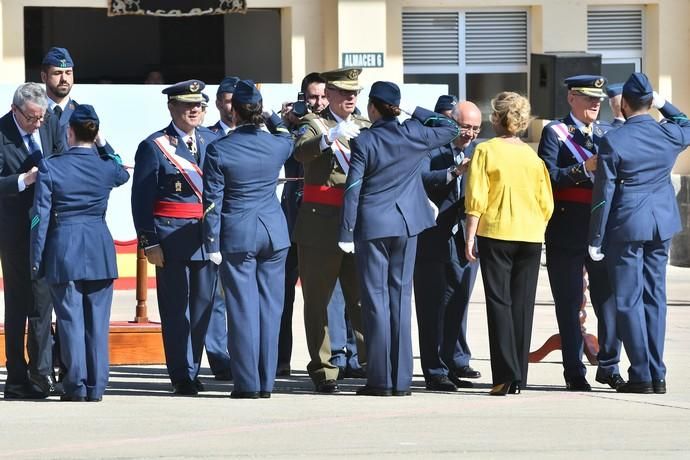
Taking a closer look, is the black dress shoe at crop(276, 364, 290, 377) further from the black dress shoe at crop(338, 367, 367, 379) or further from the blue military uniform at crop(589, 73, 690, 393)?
the blue military uniform at crop(589, 73, 690, 393)

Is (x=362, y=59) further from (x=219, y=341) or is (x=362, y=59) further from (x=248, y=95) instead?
(x=248, y=95)

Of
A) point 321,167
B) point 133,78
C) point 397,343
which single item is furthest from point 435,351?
point 133,78

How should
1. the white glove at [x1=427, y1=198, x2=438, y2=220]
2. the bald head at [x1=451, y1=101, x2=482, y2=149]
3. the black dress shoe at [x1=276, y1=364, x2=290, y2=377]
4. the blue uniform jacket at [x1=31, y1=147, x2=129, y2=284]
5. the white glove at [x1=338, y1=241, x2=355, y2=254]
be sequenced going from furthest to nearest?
the black dress shoe at [x1=276, y1=364, x2=290, y2=377] < the bald head at [x1=451, y1=101, x2=482, y2=149] < the white glove at [x1=427, y1=198, x2=438, y2=220] < the white glove at [x1=338, y1=241, x2=355, y2=254] < the blue uniform jacket at [x1=31, y1=147, x2=129, y2=284]

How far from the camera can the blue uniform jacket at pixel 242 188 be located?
973cm

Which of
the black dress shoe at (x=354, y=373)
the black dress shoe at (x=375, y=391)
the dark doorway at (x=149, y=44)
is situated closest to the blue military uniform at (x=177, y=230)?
the black dress shoe at (x=375, y=391)

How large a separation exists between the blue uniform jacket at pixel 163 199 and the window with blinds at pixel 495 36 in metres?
10.8

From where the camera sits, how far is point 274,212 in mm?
9922

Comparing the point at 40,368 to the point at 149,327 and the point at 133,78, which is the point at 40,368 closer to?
the point at 149,327

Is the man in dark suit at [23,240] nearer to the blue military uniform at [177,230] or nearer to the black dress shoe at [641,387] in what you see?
the blue military uniform at [177,230]

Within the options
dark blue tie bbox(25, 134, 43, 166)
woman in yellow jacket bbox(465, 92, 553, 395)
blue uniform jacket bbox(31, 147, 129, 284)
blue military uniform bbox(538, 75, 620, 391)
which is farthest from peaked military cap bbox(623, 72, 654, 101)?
dark blue tie bbox(25, 134, 43, 166)

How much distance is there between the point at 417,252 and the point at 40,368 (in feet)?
7.56

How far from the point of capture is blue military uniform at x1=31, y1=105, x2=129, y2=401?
970cm

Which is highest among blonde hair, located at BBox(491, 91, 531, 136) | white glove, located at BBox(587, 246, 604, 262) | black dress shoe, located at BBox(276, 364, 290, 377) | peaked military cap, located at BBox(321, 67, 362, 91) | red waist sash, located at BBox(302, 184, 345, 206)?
peaked military cap, located at BBox(321, 67, 362, 91)

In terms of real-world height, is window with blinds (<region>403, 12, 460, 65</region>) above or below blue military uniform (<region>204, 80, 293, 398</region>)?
above
